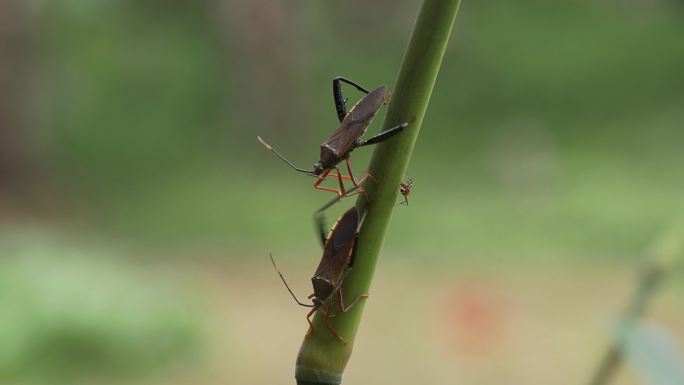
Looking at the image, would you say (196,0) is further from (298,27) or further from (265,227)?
(265,227)

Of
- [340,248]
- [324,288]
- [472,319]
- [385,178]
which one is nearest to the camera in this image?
[385,178]

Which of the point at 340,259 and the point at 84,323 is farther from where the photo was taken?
the point at 84,323

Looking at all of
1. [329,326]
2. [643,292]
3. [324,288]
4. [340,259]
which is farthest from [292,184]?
[329,326]

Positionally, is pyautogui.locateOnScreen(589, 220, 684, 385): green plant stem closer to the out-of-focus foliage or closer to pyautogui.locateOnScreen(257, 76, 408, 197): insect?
pyautogui.locateOnScreen(257, 76, 408, 197): insect

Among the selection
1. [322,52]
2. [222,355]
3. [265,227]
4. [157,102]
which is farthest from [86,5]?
[222,355]

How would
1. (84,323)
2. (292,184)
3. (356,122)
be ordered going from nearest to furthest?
(356,122) < (84,323) < (292,184)

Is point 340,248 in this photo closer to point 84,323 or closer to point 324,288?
point 324,288

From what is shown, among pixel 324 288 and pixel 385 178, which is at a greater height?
pixel 385 178

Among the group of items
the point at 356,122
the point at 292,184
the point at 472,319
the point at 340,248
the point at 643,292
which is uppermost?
the point at 356,122
